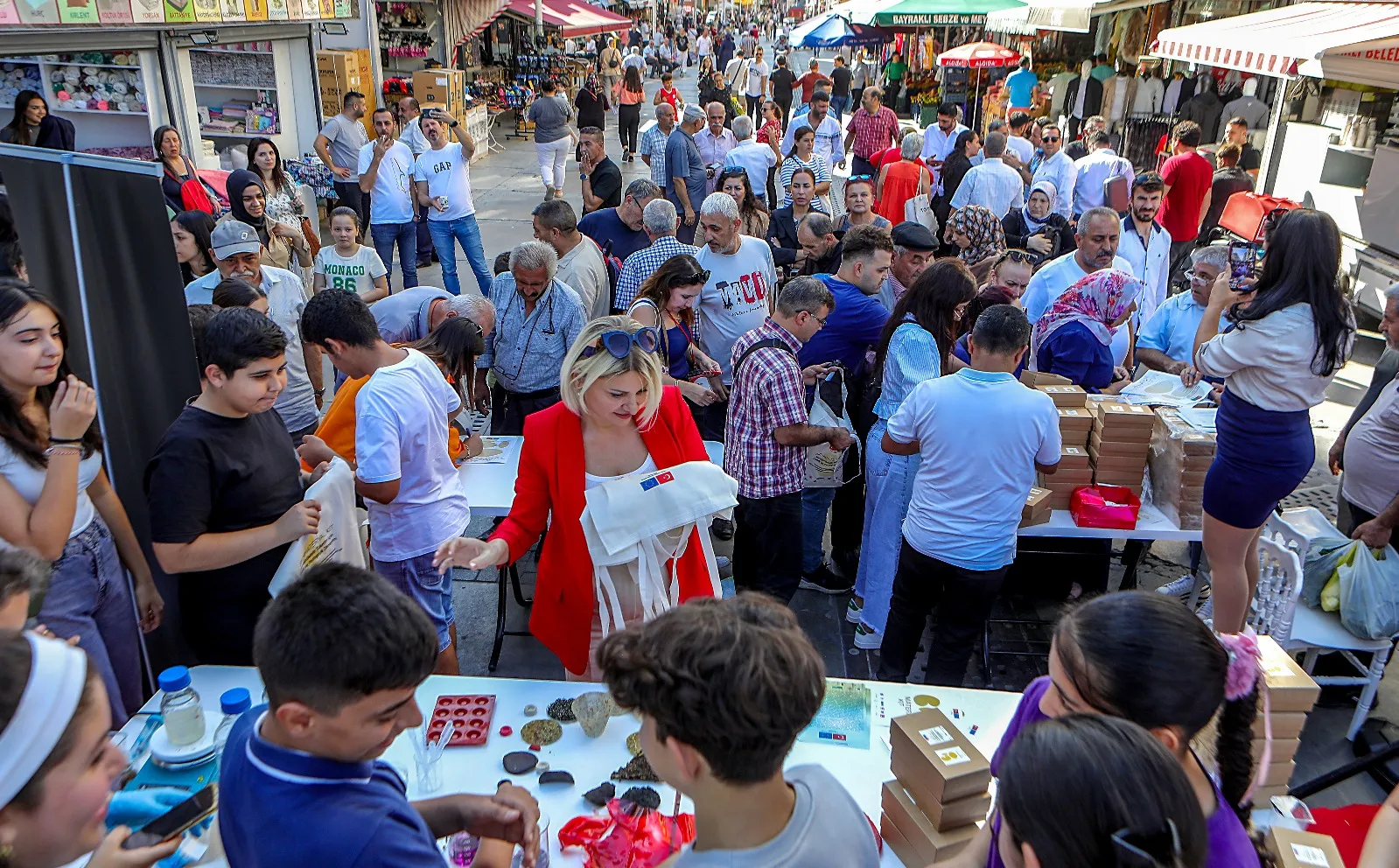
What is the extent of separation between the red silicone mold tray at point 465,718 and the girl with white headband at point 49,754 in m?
1.10

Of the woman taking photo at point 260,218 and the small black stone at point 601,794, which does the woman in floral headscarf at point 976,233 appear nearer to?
the woman taking photo at point 260,218

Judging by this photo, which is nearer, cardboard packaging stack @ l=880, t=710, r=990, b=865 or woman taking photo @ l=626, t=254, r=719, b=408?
cardboard packaging stack @ l=880, t=710, r=990, b=865

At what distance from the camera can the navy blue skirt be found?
3.52 m

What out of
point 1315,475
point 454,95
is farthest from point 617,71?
point 1315,475

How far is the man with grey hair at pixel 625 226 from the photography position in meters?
6.29

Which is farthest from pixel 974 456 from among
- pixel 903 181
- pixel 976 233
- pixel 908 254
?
pixel 903 181

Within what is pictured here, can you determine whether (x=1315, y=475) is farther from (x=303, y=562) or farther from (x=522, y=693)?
(x=303, y=562)

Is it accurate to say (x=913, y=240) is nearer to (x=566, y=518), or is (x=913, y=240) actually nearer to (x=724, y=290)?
(x=724, y=290)

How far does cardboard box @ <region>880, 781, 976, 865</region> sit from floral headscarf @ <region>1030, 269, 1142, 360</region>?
127 inches

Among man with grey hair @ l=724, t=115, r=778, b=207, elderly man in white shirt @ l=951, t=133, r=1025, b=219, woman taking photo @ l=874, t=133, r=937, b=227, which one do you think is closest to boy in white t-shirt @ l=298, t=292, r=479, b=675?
elderly man in white shirt @ l=951, t=133, r=1025, b=219

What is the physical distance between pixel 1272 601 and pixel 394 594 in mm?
3549

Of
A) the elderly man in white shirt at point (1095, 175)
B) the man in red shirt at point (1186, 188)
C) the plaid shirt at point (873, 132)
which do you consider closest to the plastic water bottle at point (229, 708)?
the man in red shirt at point (1186, 188)

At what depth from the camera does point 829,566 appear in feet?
16.9

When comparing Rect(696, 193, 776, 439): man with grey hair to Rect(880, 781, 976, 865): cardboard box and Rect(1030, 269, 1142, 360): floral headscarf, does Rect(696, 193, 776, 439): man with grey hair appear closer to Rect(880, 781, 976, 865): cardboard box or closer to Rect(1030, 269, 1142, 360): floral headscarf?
Rect(1030, 269, 1142, 360): floral headscarf
